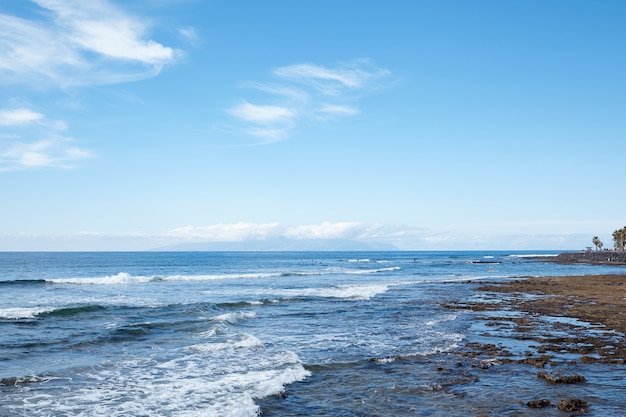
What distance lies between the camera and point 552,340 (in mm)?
21797

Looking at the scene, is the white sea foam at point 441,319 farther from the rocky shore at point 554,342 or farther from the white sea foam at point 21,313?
the white sea foam at point 21,313

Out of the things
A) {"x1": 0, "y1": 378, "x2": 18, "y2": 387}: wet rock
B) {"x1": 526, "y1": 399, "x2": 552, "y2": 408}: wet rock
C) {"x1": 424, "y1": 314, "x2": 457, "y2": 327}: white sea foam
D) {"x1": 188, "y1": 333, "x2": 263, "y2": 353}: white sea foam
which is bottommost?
{"x1": 188, "y1": 333, "x2": 263, "y2": 353}: white sea foam

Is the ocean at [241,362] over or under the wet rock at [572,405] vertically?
under

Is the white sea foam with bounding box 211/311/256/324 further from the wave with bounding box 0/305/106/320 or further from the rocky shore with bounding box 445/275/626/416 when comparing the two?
the rocky shore with bounding box 445/275/626/416

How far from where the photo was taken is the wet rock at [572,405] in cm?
1262

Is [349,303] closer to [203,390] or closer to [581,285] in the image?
[203,390]

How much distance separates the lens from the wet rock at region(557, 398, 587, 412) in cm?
1262

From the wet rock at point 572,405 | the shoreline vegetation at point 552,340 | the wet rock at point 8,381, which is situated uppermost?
the wet rock at point 572,405

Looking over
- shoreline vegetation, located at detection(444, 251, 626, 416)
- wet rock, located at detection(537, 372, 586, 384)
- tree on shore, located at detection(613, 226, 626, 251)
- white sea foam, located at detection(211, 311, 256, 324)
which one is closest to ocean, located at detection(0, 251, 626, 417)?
white sea foam, located at detection(211, 311, 256, 324)

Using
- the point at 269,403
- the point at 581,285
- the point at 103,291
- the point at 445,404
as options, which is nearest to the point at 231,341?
the point at 269,403

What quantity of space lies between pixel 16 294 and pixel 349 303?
1243 inches

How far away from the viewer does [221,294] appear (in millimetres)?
46625

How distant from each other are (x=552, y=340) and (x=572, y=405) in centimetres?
987

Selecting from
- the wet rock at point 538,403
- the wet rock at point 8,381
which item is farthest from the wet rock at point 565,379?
the wet rock at point 8,381
